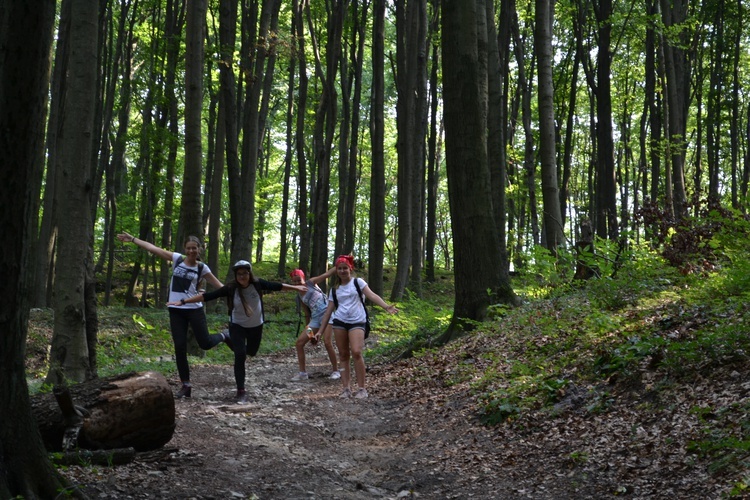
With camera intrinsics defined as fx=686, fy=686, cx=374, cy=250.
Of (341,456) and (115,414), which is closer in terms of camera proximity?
(115,414)

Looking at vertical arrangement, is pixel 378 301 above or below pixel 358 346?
above

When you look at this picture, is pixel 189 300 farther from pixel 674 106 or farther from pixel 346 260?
pixel 674 106

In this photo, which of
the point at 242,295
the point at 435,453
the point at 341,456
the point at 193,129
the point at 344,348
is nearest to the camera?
the point at 435,453

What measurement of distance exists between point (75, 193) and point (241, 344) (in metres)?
2.85

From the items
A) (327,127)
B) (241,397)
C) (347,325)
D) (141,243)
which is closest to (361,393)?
(347,325)

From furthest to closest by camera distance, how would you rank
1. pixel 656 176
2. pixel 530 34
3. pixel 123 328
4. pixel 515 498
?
pixel 530 34 → pixel 656 176 → pixel 123 328 → pixel 515 498

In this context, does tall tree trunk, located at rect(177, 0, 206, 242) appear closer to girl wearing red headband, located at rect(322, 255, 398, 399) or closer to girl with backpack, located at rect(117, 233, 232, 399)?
girl with backpack, located at rect(117, 233, 232, 399)

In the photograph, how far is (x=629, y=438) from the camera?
544 centimetres

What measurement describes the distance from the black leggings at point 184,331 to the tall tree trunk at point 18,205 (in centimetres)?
496

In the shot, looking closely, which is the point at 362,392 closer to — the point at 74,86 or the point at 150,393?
the point at 150,393

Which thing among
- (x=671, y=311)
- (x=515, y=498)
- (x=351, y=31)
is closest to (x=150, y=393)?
(x=515, y=498)

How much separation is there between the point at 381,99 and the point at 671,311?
15.7 meters

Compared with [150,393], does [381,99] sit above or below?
above

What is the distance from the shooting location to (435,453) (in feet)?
22.3
